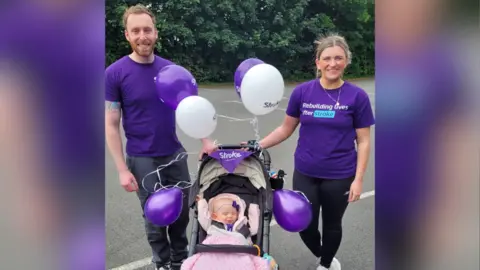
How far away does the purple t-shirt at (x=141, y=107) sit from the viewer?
2730 mm

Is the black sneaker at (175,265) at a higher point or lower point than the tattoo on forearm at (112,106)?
lower

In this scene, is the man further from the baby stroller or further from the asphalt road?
the asphalt road

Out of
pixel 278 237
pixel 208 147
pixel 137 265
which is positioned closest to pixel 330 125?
pixel 208 147

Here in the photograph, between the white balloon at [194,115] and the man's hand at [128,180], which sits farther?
the man's hand at [128,180]

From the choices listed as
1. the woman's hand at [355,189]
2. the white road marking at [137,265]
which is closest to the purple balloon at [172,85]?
the woman's hand at [355,189]

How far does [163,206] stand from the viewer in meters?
2.66

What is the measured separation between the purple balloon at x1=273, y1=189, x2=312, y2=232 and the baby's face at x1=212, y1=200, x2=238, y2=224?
252mm

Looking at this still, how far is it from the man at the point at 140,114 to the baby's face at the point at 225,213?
13.5 inches

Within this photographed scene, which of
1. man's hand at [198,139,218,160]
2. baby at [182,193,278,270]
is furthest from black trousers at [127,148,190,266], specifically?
baby at [182,193,278,270]

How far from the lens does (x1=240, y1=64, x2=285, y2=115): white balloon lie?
2654 millimetres

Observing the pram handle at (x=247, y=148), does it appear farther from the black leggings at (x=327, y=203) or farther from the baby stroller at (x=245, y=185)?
the black leggings at (x=327, y=203)
